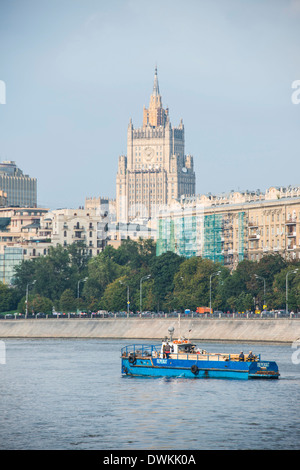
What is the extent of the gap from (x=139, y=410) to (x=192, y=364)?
75.0 ft

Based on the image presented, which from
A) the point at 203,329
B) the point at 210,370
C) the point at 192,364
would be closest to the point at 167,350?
the point at 192,364

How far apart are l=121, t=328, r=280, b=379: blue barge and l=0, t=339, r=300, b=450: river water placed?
121cm

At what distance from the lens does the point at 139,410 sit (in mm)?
84438

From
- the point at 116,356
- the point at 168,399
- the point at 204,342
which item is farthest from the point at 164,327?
the point at 168,399

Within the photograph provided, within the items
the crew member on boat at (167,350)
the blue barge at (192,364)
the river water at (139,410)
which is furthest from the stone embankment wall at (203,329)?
the crew member on boat at (167,350)

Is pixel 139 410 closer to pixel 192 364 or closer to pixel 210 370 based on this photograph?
pixel 210 370

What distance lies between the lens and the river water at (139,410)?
70.9 m

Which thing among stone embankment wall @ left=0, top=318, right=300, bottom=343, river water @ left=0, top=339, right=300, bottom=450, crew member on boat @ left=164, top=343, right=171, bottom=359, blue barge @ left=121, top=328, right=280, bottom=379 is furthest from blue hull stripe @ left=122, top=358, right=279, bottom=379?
stone embankment wall @ left=0, top=318, right=300, bottom=343

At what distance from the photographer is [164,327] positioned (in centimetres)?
18325

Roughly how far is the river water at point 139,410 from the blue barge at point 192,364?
1212 mm

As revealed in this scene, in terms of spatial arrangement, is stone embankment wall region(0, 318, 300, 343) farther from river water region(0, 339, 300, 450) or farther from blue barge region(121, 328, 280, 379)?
blue barge region(121, 328, 280, 379)

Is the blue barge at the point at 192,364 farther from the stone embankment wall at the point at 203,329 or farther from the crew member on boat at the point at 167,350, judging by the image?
the stone embankment wall at the point at 203,329
